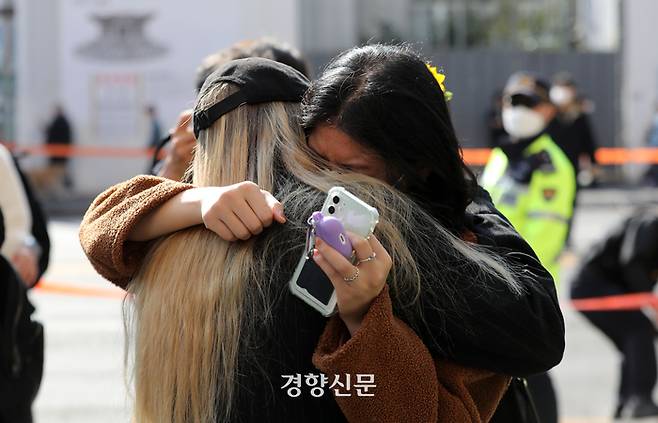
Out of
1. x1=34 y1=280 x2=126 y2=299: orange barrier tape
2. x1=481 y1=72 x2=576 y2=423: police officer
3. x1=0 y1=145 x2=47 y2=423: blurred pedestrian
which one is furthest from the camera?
x1=34 y1=280 x2=126 y2=299: orange barrier tape

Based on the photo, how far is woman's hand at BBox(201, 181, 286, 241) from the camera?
166 centimetres

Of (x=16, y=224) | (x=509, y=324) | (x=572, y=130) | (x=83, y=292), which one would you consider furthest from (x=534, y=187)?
(x=572, y=130)

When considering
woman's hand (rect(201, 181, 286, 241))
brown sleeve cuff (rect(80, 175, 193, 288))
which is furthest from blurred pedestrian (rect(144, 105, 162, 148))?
woman's hand (rect(201, 181, 286, 241))

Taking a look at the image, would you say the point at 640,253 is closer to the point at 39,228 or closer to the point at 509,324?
the point at 39,228

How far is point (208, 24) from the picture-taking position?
20828 mm

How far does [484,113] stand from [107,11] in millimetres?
7767

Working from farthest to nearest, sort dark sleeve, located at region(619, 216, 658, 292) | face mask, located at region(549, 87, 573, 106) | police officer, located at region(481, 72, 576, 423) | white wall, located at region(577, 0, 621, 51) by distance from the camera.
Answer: white wall, located at region(577, 0, 621, 51) < face mask, located at region(549, 87, 573, 106) < dark sleeve, located at region(619, 216, 658, 292) < police officer, located at region(481, 72, 576, 423)

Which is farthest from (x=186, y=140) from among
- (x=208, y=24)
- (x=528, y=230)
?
(x=208, y=24)

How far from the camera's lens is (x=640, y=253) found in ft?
17.8

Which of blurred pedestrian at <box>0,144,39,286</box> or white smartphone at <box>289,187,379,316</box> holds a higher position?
white smartphone at <box>289,187,379,316</box>

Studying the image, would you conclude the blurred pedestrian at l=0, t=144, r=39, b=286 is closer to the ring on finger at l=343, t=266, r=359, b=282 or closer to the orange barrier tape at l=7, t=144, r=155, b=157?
the ring on finger at l=343, t=266, r=359, b=282

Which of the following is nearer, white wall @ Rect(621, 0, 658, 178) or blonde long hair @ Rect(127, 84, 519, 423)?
blonde long hair @ Rect(127, 84, 519, 423)

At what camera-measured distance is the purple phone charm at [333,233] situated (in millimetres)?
1553

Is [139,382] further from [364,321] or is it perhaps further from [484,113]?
[484,113]
